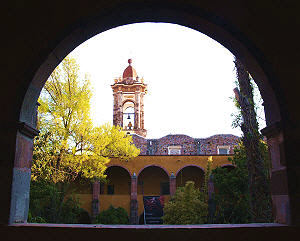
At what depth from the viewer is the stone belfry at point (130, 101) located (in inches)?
1084

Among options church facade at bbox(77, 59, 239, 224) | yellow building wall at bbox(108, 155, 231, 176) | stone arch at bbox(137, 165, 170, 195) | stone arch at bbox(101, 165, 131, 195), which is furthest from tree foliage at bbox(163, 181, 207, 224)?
stone arch at bbox(101, 165, 131, 195)

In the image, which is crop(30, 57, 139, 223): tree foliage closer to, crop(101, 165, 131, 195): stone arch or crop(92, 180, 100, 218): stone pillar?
crop(92, 180, 100, 218): stone pillar

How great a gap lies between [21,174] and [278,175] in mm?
2163

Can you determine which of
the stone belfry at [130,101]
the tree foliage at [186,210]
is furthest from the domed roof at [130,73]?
the tree foliage at [186,210]

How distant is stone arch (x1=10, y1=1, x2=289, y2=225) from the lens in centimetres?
262

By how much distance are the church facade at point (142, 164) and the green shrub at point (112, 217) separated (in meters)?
2.04

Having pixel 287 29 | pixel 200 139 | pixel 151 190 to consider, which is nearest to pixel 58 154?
pixel 151 190

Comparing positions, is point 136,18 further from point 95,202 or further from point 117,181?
point 117,181

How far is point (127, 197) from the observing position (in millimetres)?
22266

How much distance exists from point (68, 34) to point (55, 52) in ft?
0.66

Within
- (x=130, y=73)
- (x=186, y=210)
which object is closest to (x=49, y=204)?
(x=186, y=210)

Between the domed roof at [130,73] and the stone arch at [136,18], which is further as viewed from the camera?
the domed roof at [130,73]

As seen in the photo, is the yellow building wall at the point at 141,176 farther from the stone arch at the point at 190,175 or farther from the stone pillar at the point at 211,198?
the stone pillar at the point at 211,198

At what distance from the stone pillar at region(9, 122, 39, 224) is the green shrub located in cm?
1589
